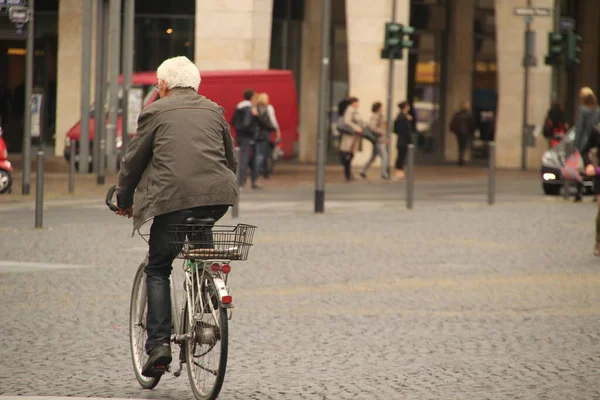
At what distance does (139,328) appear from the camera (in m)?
6.94

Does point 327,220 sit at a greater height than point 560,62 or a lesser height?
lesser

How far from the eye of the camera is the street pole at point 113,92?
26.0 m

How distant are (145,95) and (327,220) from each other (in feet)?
48.5

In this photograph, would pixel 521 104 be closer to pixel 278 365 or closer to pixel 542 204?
pixel 542 204

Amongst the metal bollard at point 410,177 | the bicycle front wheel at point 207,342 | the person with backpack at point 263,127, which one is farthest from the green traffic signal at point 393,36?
the bicycle front wheel at point 207,342

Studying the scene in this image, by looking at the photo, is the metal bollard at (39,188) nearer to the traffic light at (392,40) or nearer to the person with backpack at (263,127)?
the person with backpack at (263,127)

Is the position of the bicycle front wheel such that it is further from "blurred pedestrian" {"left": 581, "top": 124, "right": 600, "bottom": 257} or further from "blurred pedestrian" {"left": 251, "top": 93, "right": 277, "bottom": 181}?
"blurred pedestrian" {"left": 251, "top": 93, "right": 277, "bottom": 181}

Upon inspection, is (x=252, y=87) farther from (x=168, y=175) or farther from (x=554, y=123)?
(x=168, y=175)

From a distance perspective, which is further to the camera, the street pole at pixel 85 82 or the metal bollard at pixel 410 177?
the street pole at pixel 85 82

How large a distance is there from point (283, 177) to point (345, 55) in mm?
12294

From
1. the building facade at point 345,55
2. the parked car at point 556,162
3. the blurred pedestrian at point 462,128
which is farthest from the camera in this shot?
the blurred pedestrian at point 462,128

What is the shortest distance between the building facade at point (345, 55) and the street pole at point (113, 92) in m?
5.77

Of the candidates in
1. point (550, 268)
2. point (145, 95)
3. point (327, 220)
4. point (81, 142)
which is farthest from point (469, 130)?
point (550, 268)

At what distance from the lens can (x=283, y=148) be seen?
32.7 m
